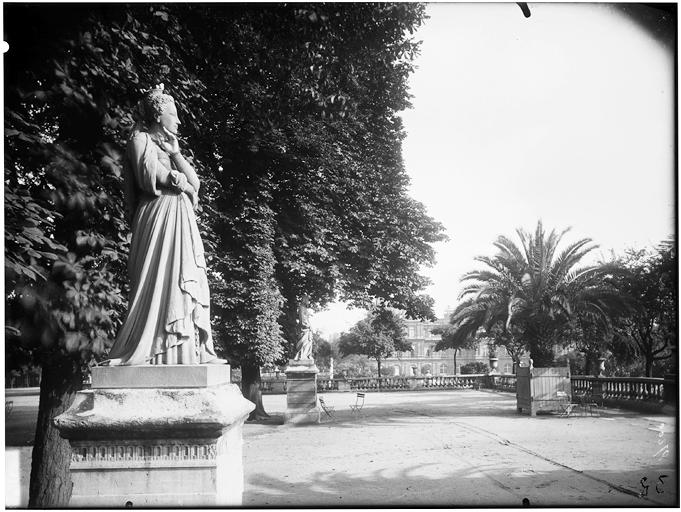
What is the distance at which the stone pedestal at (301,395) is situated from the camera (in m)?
17.2

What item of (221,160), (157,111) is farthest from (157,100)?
(221,160)

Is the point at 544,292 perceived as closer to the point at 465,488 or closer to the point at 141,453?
the point at 465,488

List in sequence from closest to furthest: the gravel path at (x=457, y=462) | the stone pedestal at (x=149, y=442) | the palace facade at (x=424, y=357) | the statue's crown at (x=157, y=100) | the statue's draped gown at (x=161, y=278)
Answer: the stone pedestal at (x=149, y=442) < the statue's draped gown at (x=161, y=278) < the statue's crown at (x=157, y=100) < the gravel path at (x=457, y=462) < the palace facade at (x=424, y=357)

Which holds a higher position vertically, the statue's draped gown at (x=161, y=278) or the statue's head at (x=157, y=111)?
the statue's head at (x=157, y=111)

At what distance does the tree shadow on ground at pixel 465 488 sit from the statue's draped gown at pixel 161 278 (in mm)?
3046


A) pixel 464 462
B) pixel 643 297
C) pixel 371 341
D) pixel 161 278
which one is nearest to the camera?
pixel 161 278

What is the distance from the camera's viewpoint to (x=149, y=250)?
4207 mm

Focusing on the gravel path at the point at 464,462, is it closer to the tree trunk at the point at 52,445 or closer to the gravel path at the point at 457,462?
the gravel path at the point at 457,462

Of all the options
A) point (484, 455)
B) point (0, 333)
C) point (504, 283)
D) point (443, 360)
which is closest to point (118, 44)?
point (0, 333)

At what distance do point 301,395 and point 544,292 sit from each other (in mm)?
7863

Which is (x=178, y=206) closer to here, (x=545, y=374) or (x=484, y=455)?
(x=484, y=455)

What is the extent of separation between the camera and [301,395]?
17.6 metres

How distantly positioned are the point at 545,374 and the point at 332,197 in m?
7.78

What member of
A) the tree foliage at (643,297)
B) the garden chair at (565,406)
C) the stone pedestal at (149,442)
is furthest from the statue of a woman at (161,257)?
the garden chair at (565,406)
